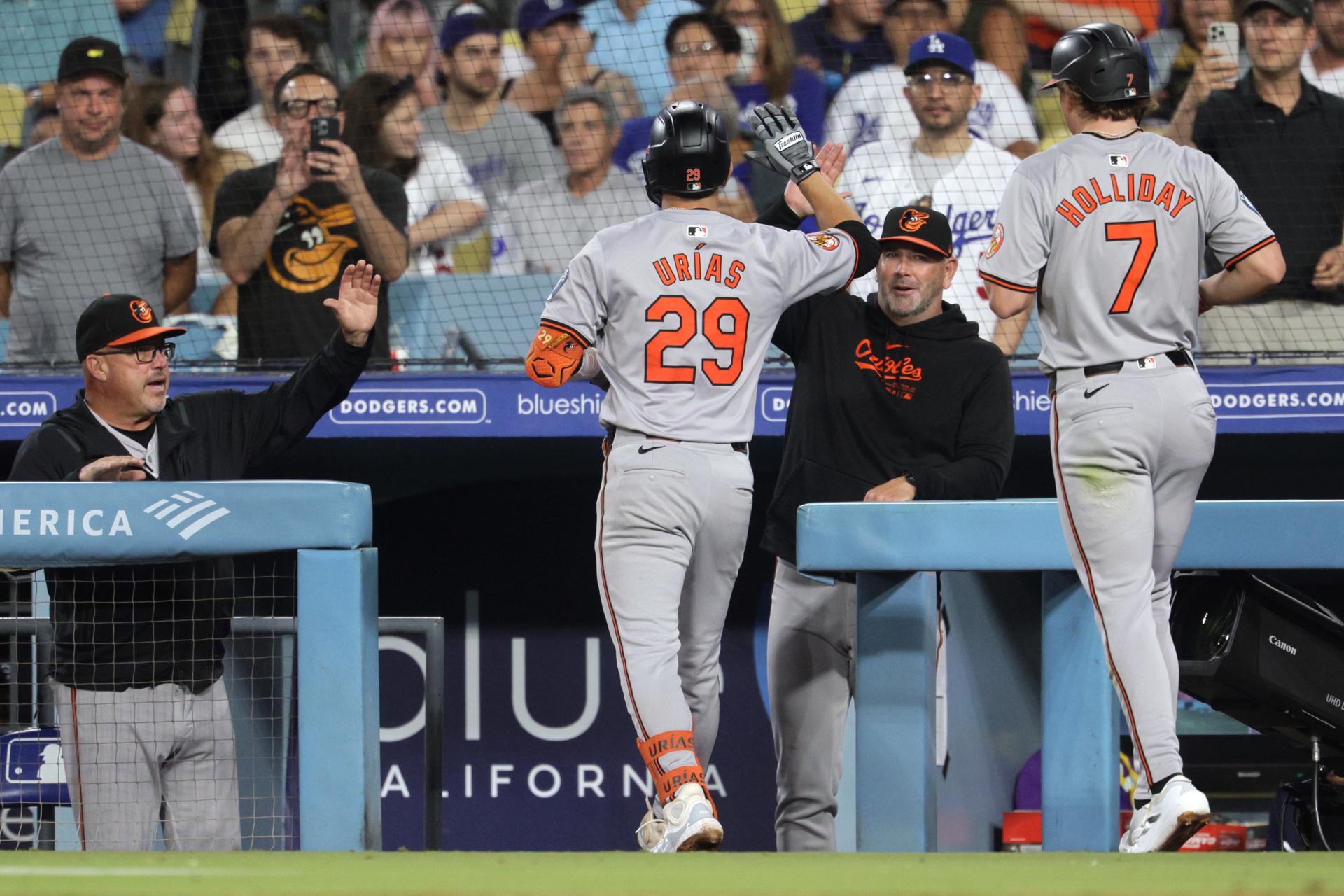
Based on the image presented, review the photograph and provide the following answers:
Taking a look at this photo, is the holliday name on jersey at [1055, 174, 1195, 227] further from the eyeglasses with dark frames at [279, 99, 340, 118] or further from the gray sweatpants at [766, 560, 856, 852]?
the eyeglasses with dark frames at [279, 99, 340, 118]

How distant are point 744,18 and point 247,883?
14.6 feet

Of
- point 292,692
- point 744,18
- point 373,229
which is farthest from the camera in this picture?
point 744,18

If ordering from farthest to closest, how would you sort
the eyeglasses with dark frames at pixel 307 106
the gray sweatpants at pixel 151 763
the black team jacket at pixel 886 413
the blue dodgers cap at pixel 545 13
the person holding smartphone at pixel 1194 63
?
the blue dodgers cap at pixel 545 13, the eyeglasses with dark frames at pixel 307 106, the person holding smartphone at pixel 1194 63, the black team jacket at pixel 886 413, the gray sweatpants at pixel 151 763

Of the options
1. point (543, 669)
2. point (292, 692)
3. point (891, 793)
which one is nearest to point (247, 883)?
point (891, 793)

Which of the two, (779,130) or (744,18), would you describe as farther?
(744,18)

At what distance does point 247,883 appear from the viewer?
1441 mm

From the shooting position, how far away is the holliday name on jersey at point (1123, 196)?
7.82 feet

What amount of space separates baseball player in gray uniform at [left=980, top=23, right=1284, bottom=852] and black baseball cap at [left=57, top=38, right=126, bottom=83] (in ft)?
12.4

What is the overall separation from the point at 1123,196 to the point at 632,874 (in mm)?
1485

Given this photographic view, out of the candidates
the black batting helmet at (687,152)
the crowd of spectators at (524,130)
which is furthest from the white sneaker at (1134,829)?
the crowd of spectators at (524,130)

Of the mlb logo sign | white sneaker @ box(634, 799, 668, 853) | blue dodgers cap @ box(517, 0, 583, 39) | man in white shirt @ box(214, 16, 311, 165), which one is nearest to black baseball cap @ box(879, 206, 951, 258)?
white sneaker @ box(634, 799, 668, 853)

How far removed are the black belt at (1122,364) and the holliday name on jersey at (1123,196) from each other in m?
0.23

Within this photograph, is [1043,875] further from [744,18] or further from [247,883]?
[744,18]

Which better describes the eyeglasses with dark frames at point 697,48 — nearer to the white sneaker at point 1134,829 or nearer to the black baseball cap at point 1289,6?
the black baseball cap at point 1289,6
